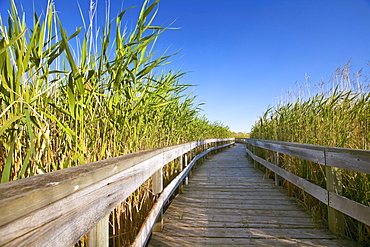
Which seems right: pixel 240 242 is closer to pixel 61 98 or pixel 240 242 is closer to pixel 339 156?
pixel 339 156

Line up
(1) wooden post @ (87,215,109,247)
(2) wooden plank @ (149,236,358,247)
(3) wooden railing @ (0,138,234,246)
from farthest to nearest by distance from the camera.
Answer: (2) wooden plank @ (149,236,358,247), (1) wooden post @ (87,215,109,247), (3) wooden railing @ (0,138,234,246)

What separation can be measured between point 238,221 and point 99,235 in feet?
6.14

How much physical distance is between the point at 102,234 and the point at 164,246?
1.13 meters

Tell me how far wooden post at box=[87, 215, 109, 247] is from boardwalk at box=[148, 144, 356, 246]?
1.11 metres

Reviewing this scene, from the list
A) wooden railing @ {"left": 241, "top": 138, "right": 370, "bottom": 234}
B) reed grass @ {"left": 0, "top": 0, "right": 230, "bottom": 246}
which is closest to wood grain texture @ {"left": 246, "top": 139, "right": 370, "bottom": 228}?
wooden railing @ {"left": 241, "top": 138, "right": 370, "bottom": 234}

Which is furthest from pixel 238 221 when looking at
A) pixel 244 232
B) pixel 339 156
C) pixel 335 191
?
pixel 339 156

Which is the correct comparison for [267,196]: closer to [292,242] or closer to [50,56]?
[292,242]

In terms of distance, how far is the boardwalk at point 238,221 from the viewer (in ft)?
6.40

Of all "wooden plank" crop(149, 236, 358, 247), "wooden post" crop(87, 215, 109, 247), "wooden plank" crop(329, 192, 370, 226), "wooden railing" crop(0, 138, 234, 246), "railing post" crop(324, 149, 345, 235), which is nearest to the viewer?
"wooden railing" crop(0, 138, 234, 246)

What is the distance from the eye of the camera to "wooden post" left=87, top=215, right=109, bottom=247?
872 mm

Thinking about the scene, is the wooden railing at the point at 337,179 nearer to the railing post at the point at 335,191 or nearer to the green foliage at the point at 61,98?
the railing post at the point at 335,191

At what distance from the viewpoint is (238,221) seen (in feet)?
7.84

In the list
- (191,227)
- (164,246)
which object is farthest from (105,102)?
(191,227)

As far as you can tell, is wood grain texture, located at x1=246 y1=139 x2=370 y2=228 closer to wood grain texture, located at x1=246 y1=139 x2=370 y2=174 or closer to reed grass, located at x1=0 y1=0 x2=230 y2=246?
wood grain texture, located at x1=246 y1=139 x2=370 y2=174
